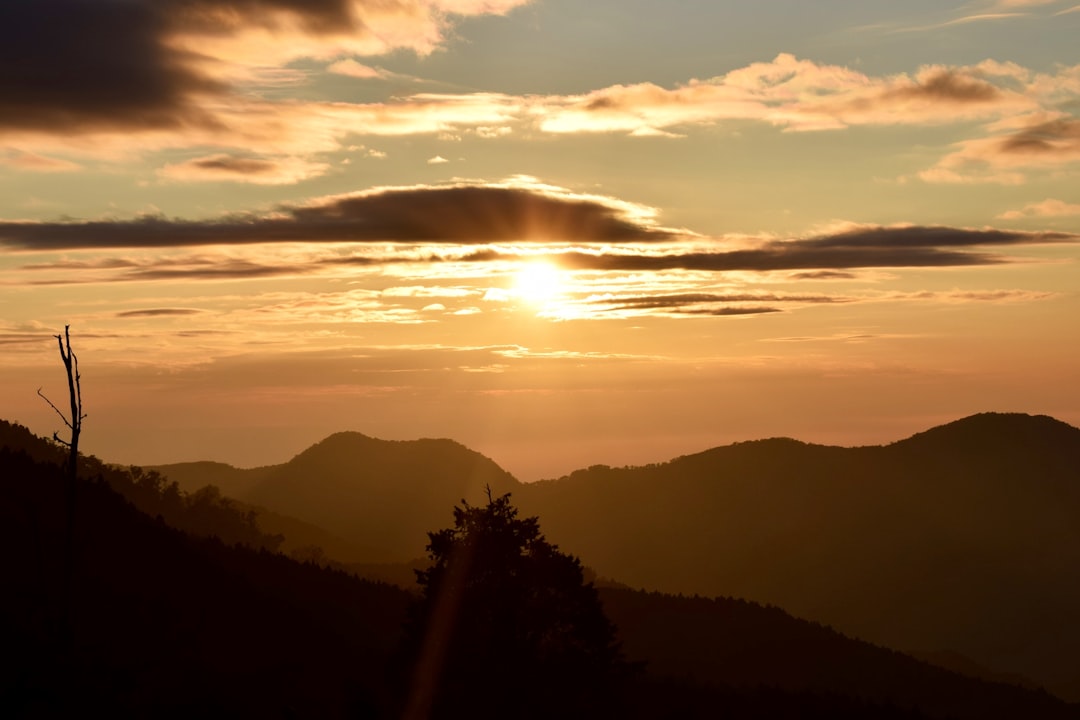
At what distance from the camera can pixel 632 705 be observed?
154 ft

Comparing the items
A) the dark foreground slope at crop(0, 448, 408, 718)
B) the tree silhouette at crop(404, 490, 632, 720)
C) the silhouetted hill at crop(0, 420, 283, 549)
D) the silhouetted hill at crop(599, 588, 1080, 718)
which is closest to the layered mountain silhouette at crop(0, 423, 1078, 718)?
the dark foreground slope at crop(0, 448, 408, 718)

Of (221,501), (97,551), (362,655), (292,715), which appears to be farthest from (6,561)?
(221,501)

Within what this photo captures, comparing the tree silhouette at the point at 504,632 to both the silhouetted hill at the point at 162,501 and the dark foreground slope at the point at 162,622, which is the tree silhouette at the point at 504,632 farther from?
the silhouetted hill at the point at 162,501

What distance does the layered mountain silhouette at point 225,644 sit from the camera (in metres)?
35.8

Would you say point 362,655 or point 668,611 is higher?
point 362,655

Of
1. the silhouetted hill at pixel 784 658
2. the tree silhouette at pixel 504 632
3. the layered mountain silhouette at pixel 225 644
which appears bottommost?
the silhouetted hill at pixel 784 658

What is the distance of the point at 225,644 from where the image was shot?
49.2 m

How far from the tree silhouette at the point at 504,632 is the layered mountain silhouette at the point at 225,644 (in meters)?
2.44

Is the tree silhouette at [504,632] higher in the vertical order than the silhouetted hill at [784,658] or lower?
higher

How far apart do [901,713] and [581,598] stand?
26265 mm

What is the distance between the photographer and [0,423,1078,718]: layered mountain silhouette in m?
35.8

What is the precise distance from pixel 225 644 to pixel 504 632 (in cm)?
1662

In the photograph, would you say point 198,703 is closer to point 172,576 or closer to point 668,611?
point 172,576

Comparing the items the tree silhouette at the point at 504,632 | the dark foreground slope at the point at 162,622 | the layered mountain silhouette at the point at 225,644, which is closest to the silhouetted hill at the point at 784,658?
the layered mountain silhouette at the point at 225,644
